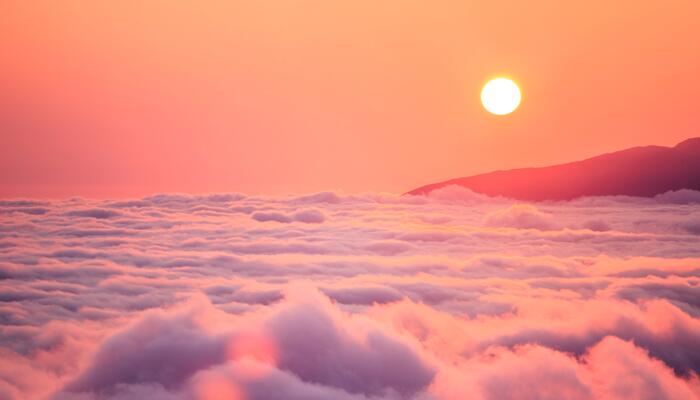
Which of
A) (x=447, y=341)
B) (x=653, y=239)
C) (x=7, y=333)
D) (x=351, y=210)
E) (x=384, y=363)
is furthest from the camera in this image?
(x=351, y=210)

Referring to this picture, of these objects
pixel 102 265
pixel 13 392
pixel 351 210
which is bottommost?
pixel 13 392

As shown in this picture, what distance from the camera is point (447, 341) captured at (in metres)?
6.76

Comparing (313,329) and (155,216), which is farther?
(155,216)

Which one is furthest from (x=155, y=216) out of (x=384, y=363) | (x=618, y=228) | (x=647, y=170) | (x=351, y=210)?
(x=647, y=170)

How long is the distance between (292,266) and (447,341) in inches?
307

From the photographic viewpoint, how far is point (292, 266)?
13.9 meters

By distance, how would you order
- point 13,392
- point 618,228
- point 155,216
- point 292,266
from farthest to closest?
point 155,216 < point 618,228 < point 292,266 < point 13,392

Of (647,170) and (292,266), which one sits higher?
(647,170)

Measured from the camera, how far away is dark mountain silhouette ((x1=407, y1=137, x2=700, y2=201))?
4469 cm

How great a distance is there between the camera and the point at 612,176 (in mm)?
46844

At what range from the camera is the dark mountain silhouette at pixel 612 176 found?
4469 centimetres

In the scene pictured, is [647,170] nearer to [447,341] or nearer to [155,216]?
[155,216]

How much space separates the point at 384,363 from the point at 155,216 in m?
29.9

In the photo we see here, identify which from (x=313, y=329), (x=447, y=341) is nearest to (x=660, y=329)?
(x=447, y=341)
